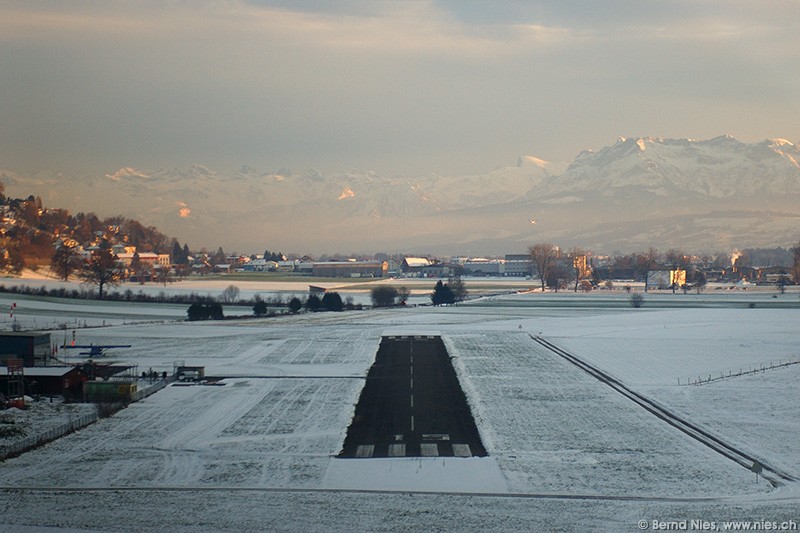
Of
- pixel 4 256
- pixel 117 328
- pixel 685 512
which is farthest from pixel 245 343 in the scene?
pixel 4 256

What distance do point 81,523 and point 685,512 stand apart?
13269 millimetres

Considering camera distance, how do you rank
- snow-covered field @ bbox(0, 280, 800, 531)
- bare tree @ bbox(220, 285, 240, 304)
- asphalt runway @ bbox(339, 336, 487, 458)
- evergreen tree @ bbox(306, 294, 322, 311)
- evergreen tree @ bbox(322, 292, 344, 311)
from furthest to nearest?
bare tree @ bbox(220, 285, 240, 304), evergreen tree @ bbox(306, 294, 322, 311), evergreen tree @ bbox(322, 292, 344, 311), asphalt runway @ bbox(339, 336, 487, 458), snow-covered field @ bbox(0, 280, 800, 531)

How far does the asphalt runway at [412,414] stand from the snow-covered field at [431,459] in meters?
0.68

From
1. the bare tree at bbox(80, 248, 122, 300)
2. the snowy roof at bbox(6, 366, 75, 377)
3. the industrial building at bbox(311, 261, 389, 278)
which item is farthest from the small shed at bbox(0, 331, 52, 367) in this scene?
the industrial building at bbox(311, 261, 389, 278)

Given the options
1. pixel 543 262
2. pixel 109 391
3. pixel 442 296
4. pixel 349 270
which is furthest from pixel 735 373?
pixel 349 270

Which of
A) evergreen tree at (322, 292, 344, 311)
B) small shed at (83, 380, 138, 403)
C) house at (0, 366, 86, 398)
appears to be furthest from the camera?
evergreen tree at (322, 292, 344, 311)

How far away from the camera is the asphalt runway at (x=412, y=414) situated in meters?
26.9

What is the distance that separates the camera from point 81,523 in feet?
66.2

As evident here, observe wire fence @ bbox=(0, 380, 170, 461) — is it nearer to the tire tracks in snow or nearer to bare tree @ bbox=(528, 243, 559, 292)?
the tire tracks in snow

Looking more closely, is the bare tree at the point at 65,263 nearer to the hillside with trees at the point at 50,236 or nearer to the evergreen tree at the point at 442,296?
the hillside with trees at the point at 50,236

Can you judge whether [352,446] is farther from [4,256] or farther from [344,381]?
[4,256]

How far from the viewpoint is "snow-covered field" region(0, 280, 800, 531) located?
68.7 feet

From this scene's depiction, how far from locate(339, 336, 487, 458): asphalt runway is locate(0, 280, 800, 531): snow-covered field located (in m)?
0.68

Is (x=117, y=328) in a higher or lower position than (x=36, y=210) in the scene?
lower
